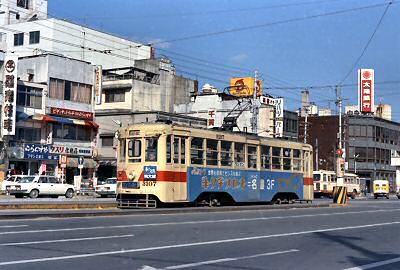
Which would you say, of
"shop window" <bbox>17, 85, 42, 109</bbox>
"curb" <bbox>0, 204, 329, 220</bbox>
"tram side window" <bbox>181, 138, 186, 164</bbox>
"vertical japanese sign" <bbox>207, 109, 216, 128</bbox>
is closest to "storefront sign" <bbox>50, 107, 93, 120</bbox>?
"shop window" <bbox>17, 85, 42, 109</bbox>

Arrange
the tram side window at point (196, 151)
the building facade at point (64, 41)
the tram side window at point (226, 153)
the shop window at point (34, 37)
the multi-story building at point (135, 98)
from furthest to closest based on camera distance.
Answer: the shop window at point (34, 37) → the building facade at point (64, 41) → the multi-story building at point (135, 98) → the tram side window at point (226, 153) → the tram side window at point (196, 151)

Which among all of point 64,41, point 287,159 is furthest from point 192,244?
point 64,41

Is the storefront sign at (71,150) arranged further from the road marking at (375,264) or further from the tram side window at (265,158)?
the road marking at (375,264)

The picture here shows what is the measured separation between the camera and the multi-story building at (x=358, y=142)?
85.8 metres

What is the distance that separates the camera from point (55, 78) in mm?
50844

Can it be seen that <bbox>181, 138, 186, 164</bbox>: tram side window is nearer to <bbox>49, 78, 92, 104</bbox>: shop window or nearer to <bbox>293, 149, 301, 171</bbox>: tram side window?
<bbox>293, 149, 301, 171</bbox>: tram side window

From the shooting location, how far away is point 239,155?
84.3 ft

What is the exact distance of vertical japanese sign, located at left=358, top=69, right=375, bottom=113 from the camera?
72.4 meters

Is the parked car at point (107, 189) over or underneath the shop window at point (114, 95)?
underneath

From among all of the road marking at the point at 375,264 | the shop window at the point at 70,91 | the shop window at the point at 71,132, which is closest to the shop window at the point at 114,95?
the shop window at the point at 70,91

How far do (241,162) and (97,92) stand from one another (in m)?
30.9

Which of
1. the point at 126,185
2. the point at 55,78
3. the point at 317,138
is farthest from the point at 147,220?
the point at 317,138

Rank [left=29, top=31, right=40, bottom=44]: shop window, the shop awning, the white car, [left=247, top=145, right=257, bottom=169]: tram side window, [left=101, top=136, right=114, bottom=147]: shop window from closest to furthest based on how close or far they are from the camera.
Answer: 1. [left=247, top=145, right=257, bottom=169]: tram side window
2. the white car
3. the shop awning
4. [left=101, top=136, right=114, bottom=147]: shop window
5. [left=29, top=31, right=40, bottom=44]: shop window

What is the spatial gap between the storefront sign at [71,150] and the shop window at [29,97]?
3.74 m
